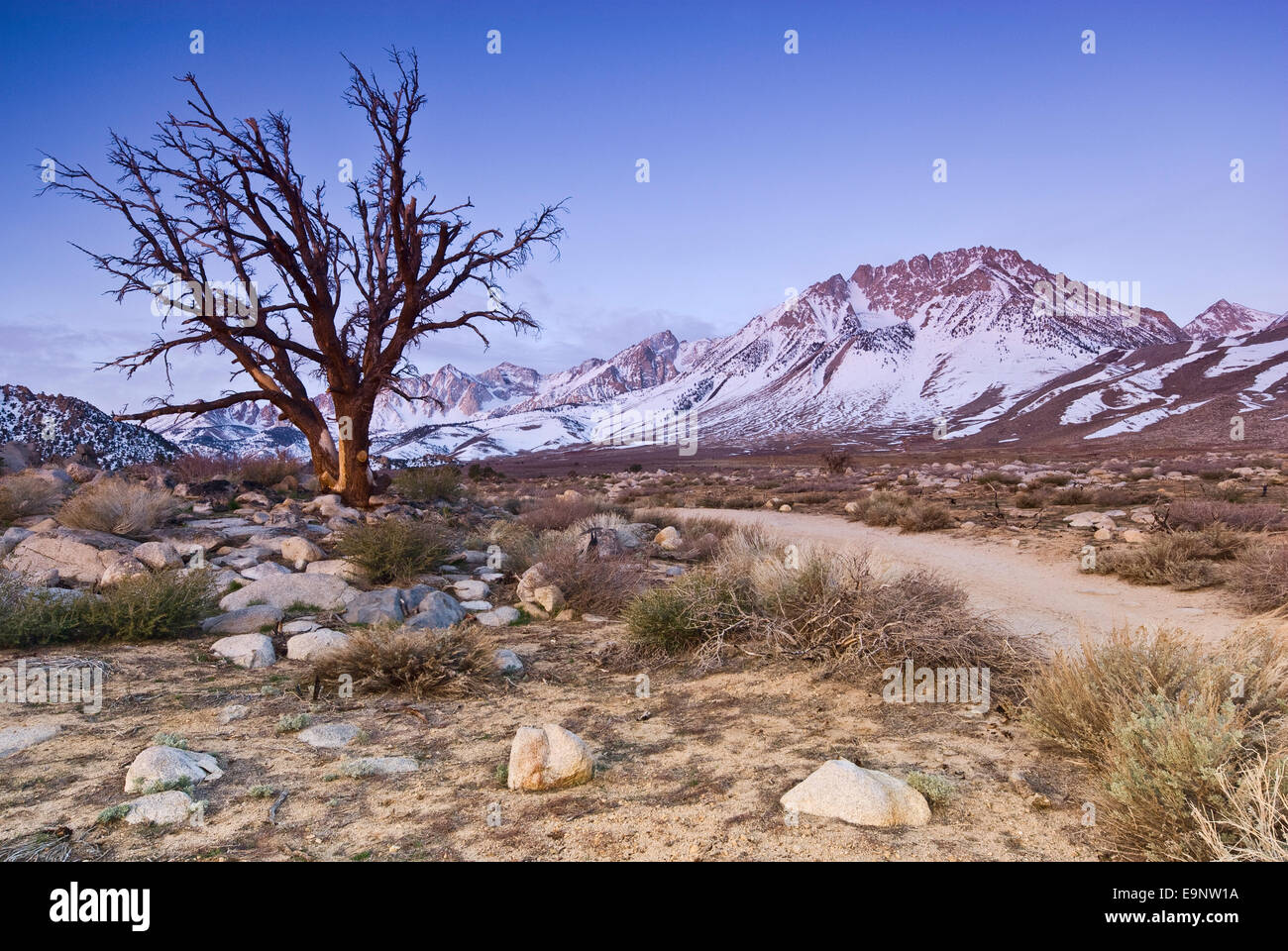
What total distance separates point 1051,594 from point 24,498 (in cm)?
1419

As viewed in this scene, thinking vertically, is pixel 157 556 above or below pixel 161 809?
above

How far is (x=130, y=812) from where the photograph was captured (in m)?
3.00

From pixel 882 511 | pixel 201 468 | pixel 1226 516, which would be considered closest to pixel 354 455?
pixel 201 468

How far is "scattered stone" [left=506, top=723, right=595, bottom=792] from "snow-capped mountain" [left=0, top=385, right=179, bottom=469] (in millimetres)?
17856

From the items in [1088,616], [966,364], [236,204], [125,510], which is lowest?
[1088,616]

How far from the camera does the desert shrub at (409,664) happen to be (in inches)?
193

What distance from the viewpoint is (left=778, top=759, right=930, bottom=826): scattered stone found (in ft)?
9.54

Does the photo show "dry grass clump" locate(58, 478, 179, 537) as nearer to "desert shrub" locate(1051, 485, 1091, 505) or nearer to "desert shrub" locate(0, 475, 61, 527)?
"desert shrub" locate(0, 475, 61, 527)

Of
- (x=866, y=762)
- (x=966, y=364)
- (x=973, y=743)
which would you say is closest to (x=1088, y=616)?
(x=973, y=743)

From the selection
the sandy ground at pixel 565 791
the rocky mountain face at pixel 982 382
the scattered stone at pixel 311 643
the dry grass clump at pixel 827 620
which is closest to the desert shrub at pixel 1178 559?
the dry grass clump at pixel 827 620

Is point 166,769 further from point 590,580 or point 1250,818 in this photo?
point 590,580

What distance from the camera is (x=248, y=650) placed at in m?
5.62
